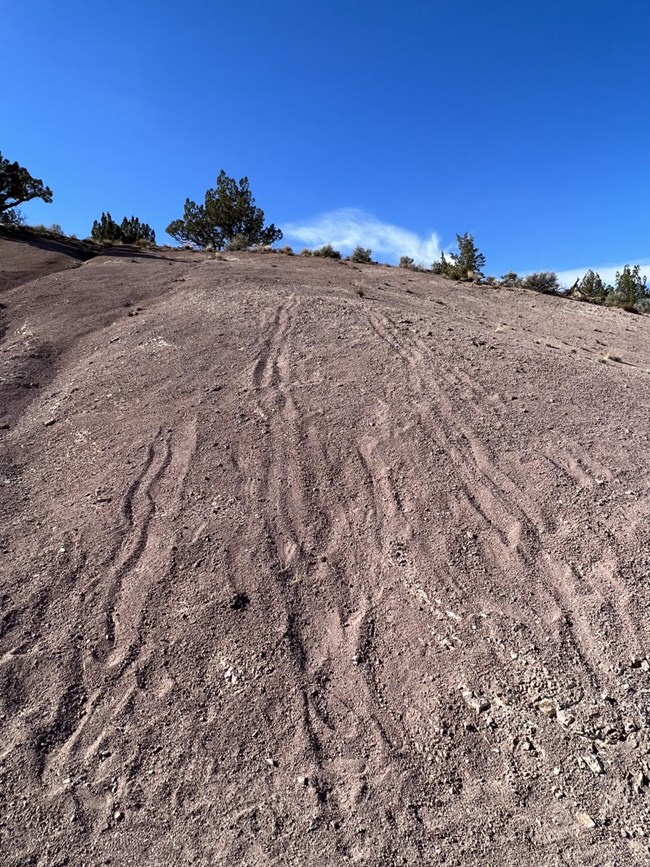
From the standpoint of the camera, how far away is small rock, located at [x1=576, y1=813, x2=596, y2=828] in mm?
2650

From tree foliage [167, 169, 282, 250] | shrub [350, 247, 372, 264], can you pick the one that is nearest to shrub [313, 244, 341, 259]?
shrub [350, 247, 372, 264]

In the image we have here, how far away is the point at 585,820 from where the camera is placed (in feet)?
8.77

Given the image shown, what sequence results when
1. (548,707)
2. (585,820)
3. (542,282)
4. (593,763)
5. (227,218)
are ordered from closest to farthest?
(585,820), (593,763), (548,707), (542,282), (227,218)

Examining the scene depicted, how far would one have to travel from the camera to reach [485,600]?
13.0 ft

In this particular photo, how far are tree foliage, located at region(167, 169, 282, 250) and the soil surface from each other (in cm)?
2763

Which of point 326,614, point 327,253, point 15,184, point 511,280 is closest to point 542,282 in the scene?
point 511,280

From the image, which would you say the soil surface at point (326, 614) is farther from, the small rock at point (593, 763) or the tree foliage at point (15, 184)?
the tree foliage at point (15, 184)

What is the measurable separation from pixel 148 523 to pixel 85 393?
11.6ft

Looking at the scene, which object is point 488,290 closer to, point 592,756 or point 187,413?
point 187,413

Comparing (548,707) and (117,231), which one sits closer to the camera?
(548,707)

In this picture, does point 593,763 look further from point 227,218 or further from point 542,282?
point 227,218

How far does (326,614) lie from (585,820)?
200 cm

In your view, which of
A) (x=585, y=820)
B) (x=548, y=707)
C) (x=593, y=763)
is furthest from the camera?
(x=548, y=707)

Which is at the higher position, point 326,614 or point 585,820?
point 326,614
